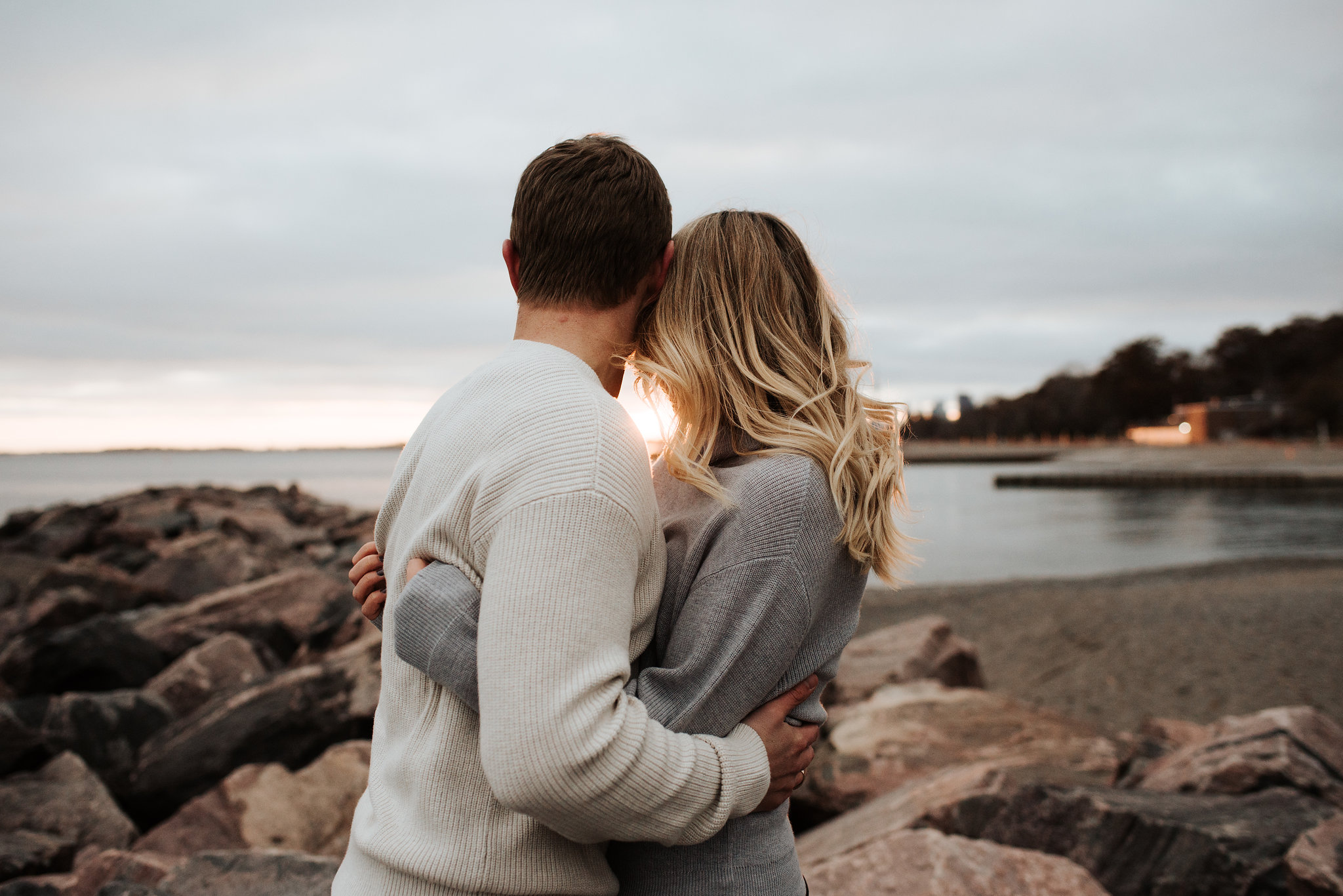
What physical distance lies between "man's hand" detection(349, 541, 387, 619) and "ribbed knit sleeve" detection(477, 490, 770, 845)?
24.4 inches

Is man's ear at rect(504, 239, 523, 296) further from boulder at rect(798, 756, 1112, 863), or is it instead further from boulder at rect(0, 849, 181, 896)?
boulder at rect(0, 849, 181, 896)

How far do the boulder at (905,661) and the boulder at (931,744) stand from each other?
901mm

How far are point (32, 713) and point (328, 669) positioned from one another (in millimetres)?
1697

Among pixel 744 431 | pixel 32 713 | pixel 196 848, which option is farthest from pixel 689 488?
pixel 32 713

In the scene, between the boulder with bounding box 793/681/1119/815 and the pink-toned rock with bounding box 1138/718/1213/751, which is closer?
the boulder with bounding box 793/681/1119/815

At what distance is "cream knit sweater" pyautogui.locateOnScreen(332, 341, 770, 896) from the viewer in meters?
1.14

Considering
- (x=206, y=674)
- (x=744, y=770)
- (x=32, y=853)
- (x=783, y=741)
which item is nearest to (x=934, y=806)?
(x=783, y=741)

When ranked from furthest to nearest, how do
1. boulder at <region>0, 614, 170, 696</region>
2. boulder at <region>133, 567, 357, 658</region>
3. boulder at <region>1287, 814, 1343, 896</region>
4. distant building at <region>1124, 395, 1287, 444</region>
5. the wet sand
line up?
distant building at <region>1124, 395, 1287, 444</region>, boulder at <region>133, 567, 357, 658</region>, the wet sand, boulder at <region>0, 614, 170, 696</region>, boulder at <region>1287, 814, 1343, 896</region>

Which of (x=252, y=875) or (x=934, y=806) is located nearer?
(x=252, y=875)

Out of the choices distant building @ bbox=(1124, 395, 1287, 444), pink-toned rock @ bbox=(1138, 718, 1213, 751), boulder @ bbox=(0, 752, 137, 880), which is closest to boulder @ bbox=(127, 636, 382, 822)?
boulder @ bbox=(0, 752, 137, 880)

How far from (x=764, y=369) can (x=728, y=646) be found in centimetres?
50

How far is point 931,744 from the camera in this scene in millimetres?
4441

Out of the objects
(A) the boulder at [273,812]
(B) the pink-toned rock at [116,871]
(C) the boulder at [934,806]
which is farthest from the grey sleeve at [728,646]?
(A) the boulder at [273,812]

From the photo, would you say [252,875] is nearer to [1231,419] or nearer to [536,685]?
[536,685]
